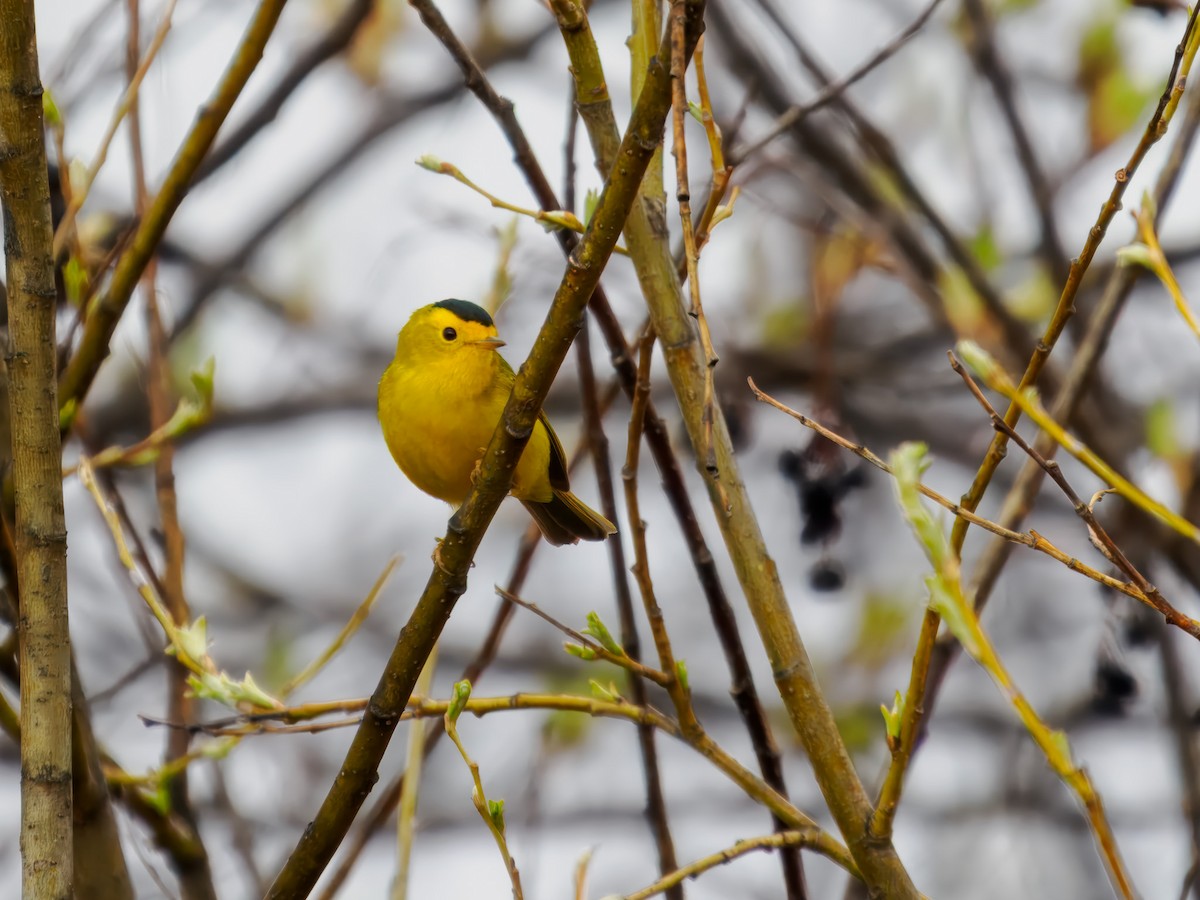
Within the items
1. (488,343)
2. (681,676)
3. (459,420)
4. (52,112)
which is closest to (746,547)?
(681,676)

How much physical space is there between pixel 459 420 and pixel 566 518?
1.75ft

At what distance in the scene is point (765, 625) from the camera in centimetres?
193

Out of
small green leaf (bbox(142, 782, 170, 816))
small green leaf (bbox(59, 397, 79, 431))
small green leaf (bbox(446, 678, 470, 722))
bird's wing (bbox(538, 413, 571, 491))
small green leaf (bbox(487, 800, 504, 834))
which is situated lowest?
small green leaf (bbox(487, 800, 504, 834))

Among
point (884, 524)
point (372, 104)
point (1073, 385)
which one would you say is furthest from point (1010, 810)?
point (372, 104)

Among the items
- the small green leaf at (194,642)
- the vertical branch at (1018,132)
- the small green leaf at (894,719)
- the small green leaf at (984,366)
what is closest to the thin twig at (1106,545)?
the small green leaf at (984,366)

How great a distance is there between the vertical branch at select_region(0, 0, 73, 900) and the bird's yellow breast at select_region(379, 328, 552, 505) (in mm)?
1423

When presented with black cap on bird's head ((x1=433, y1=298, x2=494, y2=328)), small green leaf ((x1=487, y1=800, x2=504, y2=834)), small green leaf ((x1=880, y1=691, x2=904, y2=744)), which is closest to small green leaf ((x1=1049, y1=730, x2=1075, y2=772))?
small green leaf ((x1=880, y1=691, x2=904, y2=744))

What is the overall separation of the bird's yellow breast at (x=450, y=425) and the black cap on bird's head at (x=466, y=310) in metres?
0.18

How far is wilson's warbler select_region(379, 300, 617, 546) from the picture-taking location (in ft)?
10.3

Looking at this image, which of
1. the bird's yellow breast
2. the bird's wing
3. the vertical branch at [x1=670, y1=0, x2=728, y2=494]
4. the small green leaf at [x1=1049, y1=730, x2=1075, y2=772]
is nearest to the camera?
the small green leaf at [x1=1049, y1=730, x2=1075, y2=772]

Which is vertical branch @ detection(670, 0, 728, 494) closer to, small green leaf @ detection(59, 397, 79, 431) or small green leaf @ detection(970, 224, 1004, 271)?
small green leaf @ detection(59, 397, 79, 431)

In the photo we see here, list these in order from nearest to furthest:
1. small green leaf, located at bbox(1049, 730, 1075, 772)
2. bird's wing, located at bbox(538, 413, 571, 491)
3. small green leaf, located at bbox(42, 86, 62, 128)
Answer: small green leaf, located at bbox(1049, 730, 1075, 772) → small green leaf, located at bbox(42, 86, 62, 128) → bird's wing, located at bbox(538, 413, 571, 491)

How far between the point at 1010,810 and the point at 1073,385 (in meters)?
4.21

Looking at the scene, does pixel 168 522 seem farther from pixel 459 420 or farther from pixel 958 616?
pixel 958 616
